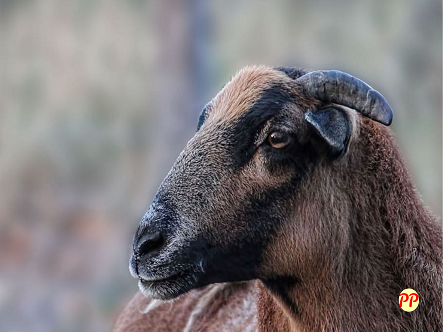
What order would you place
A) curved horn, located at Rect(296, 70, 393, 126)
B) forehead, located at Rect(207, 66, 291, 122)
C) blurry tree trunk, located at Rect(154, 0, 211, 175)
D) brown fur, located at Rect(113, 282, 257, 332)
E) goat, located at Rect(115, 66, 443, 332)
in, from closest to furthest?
curved horn, located at Rect(296, 70, 393, 126)
goat, located at Rect(115, 66, 443, 332)
forehead, located at Rect(207, 66, 291, 122)
brown fur, located at Rect(113, 282, 257, 332)
blurry tree trunk, located at Rect(154, 0, 211, 175)

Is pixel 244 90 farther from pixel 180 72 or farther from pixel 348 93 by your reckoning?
pixel 180 72

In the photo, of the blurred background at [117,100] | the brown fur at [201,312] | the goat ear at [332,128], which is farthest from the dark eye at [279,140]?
the blurred background at [117,100]

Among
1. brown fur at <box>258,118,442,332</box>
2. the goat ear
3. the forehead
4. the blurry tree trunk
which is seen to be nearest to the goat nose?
brown fur at <box>258,118,442,332</box>

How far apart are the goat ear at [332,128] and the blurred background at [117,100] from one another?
7.72m

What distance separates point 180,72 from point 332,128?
10.5 meters

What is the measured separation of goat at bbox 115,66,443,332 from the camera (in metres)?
4.01

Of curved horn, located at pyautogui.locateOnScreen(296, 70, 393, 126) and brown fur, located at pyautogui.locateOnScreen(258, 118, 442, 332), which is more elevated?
curved horn, located at pyautogui.locateOnScreen(296, 70, 393, 126)

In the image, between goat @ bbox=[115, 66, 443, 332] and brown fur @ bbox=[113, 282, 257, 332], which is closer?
goat @ bbox=[115, 66, 443, 332]

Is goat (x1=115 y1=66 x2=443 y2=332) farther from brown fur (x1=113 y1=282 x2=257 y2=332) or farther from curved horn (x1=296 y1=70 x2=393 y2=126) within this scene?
brown fur (x1=113 y1=282 x2=257 y2=332)

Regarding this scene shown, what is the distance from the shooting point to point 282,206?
13.3 feet

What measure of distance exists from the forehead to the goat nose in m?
0.70

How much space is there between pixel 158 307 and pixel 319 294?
6.25ft

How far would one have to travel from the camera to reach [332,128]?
4.01 metres

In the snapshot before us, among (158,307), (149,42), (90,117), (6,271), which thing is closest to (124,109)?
(90,117)
